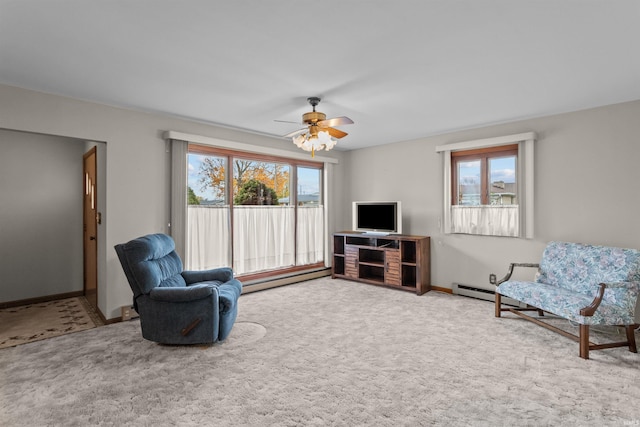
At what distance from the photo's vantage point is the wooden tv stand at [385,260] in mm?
5031

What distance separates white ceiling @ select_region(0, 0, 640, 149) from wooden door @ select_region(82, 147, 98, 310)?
1221 mm

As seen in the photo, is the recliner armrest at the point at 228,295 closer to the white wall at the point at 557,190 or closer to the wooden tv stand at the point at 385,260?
the wooden tv stand at the point at 385,260

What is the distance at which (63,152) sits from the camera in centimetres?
473

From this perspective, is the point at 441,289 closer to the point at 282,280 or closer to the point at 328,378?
the point at 282,280

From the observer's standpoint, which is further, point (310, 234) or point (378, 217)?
point (310, 234)

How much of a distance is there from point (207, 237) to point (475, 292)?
3.97m

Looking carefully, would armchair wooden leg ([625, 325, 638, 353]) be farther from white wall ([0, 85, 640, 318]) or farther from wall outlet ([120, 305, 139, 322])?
wall outlet ([120, 305, 139, 322])

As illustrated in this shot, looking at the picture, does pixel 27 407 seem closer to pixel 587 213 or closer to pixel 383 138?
pixel 383 138

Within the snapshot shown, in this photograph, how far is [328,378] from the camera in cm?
247

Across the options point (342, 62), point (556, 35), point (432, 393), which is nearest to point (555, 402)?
point (432, 393)

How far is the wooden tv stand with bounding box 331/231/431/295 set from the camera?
16.5 ft

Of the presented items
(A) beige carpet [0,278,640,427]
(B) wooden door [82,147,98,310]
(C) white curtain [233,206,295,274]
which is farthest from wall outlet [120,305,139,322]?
(C) white curtain [233,206,295,274]

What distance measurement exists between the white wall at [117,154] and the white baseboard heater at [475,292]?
4287mm

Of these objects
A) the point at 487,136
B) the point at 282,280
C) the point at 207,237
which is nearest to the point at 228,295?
the point at 207,237
